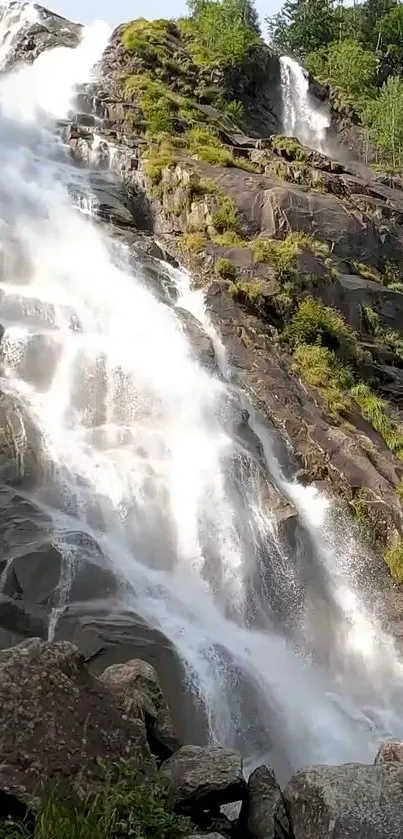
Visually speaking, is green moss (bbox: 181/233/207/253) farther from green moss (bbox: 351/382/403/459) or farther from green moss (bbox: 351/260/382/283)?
green moss (bbox: 351/382/403/459)

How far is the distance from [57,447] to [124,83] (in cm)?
2614

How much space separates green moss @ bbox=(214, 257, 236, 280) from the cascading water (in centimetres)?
212

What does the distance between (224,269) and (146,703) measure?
56.5ft

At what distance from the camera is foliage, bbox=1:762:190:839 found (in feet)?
17.8

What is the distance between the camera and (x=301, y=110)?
43688mm

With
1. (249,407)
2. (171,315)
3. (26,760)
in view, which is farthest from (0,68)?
(26,760)

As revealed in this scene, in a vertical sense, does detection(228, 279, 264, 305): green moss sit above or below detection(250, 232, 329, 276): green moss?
below

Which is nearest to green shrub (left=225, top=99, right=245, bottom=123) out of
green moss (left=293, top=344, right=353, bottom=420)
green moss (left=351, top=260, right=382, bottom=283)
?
green moss (left=351, top=260, right=382, bottom=283)

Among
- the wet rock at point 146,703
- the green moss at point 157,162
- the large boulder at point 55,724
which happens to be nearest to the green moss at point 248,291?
the green moss at point 157,162

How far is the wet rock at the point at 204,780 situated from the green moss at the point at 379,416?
A: 1387 centimetres

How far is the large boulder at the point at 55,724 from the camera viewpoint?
6191 millimetres

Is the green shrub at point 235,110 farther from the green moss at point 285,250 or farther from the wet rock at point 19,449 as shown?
the wet rock at point 19,449

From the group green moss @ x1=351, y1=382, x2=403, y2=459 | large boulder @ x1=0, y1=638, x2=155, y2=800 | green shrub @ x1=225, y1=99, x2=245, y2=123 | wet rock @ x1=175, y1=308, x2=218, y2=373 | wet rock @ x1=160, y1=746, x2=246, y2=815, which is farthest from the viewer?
green shrub @ x1=225, y1=99, x2=245, y2=123

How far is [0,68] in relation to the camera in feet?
134
